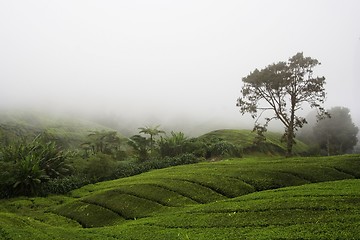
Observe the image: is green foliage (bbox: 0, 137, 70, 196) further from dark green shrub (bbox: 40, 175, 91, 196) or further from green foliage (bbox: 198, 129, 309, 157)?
green foliage (bbox: 198, 129, 309, 157)

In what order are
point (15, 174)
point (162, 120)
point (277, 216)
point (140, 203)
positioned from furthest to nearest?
point (162, 120) → point (15, 174) → point (140, 203) → point (277, 216)

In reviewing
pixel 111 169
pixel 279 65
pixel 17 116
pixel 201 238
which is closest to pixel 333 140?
pixel 279 65

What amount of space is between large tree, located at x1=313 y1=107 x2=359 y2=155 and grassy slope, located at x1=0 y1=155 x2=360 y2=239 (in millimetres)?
61681

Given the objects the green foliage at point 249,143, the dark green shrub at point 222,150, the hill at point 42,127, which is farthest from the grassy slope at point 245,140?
the hill at point 42,127

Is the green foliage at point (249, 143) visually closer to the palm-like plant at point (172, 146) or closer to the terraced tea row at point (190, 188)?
the palm-like plant at point (172, 146)

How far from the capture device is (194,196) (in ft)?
86.0

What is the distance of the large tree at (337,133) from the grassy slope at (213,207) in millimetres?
61681

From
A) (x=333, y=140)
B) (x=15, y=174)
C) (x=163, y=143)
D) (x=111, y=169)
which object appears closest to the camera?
(x=15, y=174)

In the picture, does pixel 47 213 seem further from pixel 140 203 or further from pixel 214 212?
pixel 214 212

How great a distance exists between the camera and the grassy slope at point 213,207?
16844mm

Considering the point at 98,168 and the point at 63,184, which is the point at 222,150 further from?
the point at 63,184

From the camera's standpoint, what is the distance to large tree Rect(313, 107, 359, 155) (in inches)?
3509

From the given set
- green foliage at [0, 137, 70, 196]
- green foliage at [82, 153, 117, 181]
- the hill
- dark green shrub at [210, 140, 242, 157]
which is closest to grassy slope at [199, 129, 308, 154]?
dark green shrub at [210, 140, 242, 157]

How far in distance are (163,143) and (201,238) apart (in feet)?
118
